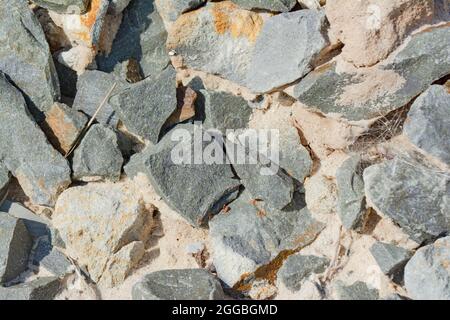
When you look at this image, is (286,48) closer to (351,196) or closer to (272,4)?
(272,4)

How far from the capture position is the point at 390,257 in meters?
3.17

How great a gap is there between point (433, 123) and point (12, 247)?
2.07 m

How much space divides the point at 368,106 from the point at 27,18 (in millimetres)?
1838

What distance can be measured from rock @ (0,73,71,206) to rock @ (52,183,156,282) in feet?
0.30

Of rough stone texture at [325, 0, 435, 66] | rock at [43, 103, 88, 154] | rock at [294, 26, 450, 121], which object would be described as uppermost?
rough stone texture at [325, 0, 435, 66]

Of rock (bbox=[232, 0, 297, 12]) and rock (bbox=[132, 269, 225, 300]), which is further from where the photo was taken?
rock (bbox=[232, 0, 297, 12])

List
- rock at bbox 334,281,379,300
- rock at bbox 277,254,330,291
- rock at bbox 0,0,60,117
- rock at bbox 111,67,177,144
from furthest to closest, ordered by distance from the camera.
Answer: rock at bbox 0,0,60,117, rock at bbox 111,67,177,144, rock at bbox 277,254,330,291, rock at bbox 334,281,379,300

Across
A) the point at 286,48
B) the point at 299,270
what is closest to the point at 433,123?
the point at 286,48

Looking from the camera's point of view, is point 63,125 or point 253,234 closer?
point 253,234

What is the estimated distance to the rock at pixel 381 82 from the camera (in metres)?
3.29

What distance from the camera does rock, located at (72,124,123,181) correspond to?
11.8 feet

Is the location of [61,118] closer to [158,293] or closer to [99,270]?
[99,270]

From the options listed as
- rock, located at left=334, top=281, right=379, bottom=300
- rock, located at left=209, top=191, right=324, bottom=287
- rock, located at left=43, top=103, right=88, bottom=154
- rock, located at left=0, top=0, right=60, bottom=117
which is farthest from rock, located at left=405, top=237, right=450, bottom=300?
rock, located at left=0, top=0, right=60, bottom=117

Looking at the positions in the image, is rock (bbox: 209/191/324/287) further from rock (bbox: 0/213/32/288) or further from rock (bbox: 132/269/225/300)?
rock (bbox: 0/213/32/288)
